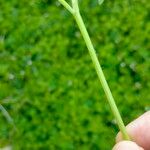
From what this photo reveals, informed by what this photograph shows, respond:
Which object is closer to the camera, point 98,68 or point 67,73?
point 98,68

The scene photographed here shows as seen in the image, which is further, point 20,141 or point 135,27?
point 135,27

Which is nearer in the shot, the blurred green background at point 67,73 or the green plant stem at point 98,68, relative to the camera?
the green plant stem at point 98,68

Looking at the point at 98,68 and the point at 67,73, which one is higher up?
the point at 98,68

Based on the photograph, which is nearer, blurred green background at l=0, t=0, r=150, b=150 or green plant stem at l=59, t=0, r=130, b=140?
green plant stem at l=59, t=0, r=130, b=140

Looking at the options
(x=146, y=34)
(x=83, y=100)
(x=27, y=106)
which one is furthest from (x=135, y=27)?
(x=27, y=106)

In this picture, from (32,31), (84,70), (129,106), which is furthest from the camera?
(32,31)

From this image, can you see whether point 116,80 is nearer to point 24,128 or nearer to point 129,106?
point 129,106

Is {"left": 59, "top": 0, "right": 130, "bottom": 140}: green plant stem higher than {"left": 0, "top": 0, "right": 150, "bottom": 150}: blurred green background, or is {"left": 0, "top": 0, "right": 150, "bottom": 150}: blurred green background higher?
{"left": 59, "top": 0, "right": 130, "bottom": 140}: green plant stem

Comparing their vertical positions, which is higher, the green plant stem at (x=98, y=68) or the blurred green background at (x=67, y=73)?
the green plant stem at (x=98, y=68)
